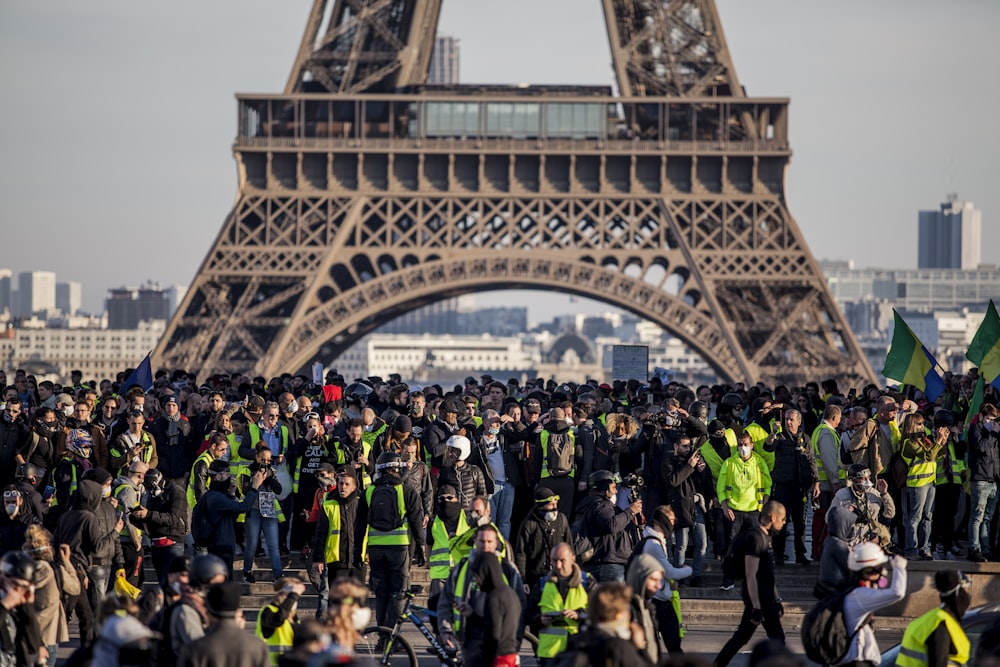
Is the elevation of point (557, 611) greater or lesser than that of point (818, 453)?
lesser

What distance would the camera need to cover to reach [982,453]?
19922 mm

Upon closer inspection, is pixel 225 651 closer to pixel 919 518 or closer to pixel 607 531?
pixel 607 531

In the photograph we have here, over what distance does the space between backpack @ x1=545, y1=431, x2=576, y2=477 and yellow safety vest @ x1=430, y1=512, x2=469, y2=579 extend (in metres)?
2.50

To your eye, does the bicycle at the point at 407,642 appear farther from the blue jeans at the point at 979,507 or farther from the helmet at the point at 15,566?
the blue jeans at the point at 979,507

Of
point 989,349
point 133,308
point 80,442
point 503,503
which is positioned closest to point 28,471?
point 80,442

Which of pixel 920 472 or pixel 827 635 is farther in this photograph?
pixel 920 472

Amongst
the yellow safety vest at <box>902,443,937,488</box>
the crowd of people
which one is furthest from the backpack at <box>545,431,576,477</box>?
the yellow safety vest at <box>902,443,937,488</box>

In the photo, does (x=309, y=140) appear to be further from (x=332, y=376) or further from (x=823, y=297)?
(x=332, y=376)

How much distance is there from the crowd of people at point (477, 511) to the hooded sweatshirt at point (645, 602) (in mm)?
34

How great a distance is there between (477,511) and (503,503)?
199 inches

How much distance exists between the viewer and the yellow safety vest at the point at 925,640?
42.0 feet

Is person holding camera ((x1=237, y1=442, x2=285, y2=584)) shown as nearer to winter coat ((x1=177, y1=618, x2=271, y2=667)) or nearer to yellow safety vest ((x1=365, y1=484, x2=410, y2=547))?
yellow safety vest ((x1=365, y1=484, x2=410, y2=547))

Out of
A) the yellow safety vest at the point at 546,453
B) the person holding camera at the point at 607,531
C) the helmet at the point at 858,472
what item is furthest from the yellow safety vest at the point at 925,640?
the yellow safety vest at the point at 546,453

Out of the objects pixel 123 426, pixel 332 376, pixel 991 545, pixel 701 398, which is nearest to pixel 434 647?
pixel 123 426
